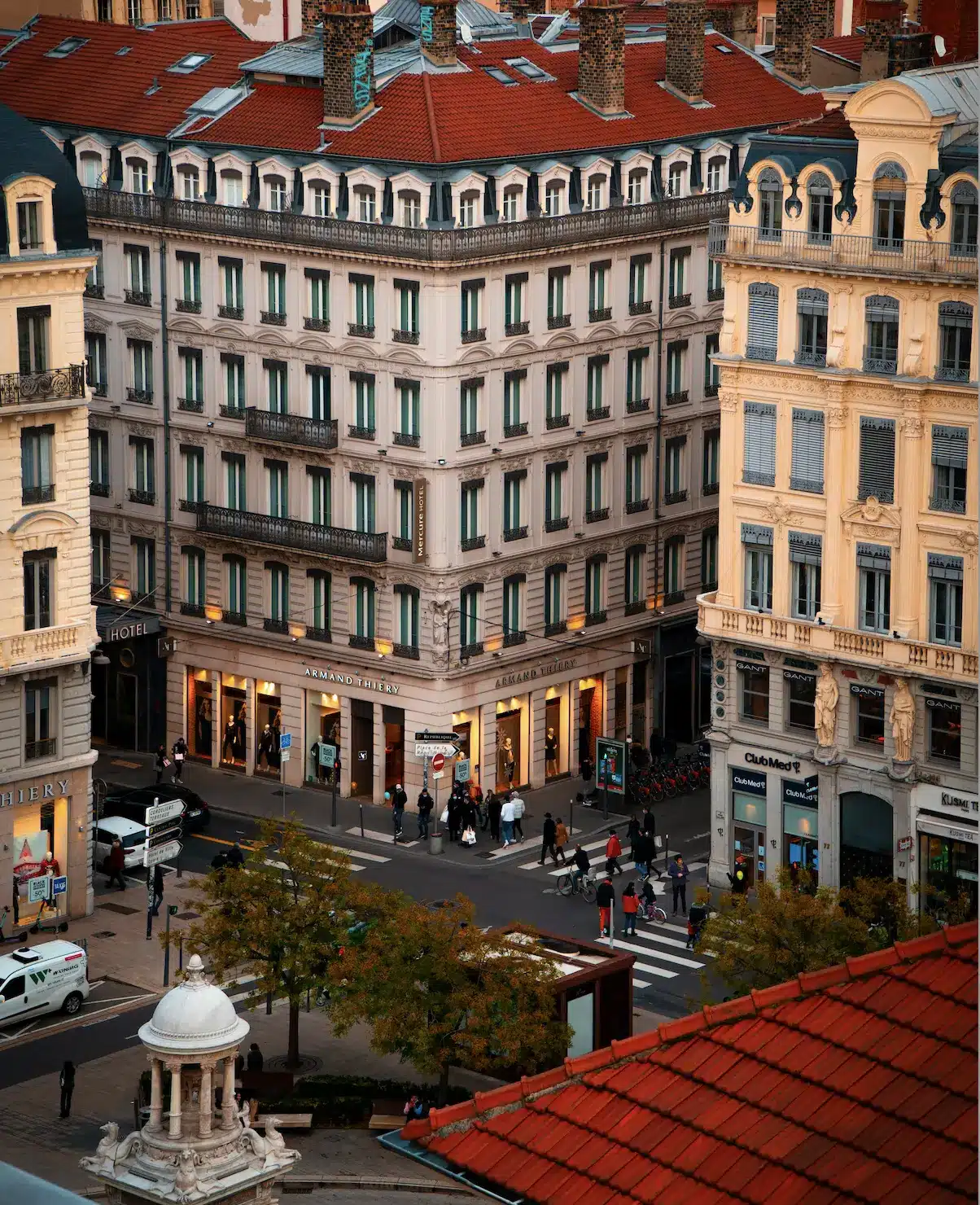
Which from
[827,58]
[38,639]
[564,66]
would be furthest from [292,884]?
[827,58]

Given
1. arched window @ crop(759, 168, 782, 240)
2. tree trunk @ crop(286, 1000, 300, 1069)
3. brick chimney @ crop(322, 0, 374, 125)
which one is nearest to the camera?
tree trunk @ crop(286, 1000, 300, 1069)

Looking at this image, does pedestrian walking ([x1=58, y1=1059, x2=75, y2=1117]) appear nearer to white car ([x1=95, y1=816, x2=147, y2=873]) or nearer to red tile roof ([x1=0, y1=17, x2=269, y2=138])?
white car ([x1=95, y1=816, x2=147, y2=873])

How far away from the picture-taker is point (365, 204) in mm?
91562

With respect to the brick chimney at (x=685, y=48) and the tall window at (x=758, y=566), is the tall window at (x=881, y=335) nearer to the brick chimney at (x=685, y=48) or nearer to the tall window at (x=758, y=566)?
the tall window at (x=758, y=566)

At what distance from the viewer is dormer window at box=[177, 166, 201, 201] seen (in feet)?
318

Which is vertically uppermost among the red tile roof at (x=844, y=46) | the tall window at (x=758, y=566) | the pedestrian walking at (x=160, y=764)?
the red tile roof at (x=844, y=46)

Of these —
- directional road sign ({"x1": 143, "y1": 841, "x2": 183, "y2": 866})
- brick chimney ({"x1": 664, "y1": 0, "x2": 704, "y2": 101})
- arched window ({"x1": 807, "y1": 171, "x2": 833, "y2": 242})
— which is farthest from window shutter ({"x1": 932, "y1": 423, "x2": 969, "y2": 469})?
brick chimney ({"x1": 664, "y1": 0, "x2": 704, "y2": 101})

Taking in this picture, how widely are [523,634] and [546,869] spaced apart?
10562 mm

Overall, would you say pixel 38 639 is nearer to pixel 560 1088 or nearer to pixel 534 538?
pixel 534 538

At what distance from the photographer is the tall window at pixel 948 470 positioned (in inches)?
3000

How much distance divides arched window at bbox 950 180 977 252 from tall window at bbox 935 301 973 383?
1561mm

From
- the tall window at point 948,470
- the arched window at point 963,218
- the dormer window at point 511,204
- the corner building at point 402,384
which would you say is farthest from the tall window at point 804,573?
the dormer window at point 511,204

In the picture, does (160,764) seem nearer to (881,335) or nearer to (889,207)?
(881,335)

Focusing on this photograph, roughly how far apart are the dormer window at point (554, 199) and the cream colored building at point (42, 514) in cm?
2131
